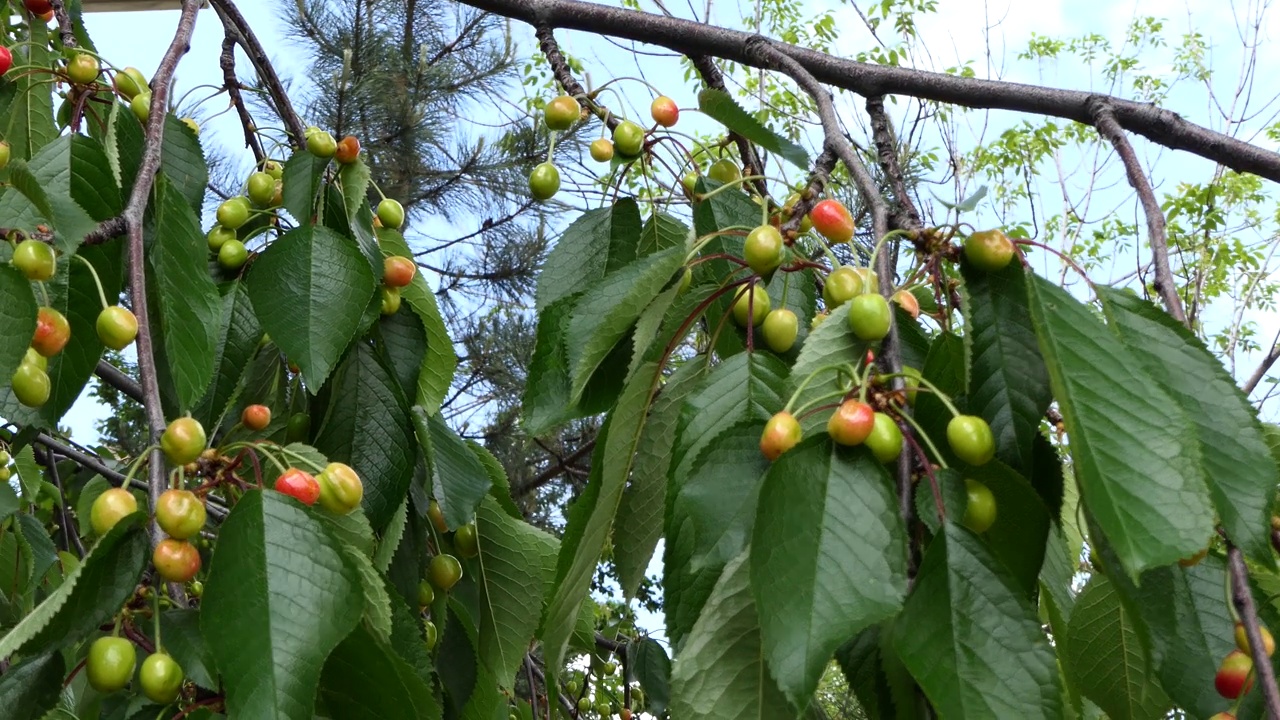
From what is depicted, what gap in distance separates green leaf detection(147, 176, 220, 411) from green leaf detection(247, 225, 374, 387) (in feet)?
0.18

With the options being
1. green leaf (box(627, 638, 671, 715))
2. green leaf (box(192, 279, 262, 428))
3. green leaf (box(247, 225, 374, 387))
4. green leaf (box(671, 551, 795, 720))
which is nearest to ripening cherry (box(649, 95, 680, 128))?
green leaf (box(247, 225, 374, 387))

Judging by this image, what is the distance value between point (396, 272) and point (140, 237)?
0.33 metres

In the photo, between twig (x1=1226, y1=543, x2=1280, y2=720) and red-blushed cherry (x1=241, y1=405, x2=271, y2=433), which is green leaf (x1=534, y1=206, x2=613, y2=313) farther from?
twig (x1=1226, y1=543, x2=1280, y2=720)

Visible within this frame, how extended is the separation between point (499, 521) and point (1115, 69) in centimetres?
751

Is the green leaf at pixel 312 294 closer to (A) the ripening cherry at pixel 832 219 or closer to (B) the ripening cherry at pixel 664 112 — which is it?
(B) the ripening cherry at pixel 664 112

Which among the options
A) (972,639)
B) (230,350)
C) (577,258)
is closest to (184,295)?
(230,350)

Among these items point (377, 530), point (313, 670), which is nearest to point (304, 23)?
point (377, 530)

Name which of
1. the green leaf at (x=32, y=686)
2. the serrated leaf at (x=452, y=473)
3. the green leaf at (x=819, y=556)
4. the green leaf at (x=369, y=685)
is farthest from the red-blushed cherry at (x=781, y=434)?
the serrated leaf at (x=452, y=473)

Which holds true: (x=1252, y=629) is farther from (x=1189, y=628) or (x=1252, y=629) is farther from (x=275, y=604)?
(x=275, y=604)

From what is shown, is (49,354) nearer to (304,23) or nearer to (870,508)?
(870,508)

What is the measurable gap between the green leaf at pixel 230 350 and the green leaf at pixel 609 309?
458 millimetres

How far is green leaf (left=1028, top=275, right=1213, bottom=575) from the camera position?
440 mm

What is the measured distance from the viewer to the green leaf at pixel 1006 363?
0.57 metres

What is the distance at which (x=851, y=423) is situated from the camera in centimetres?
50
